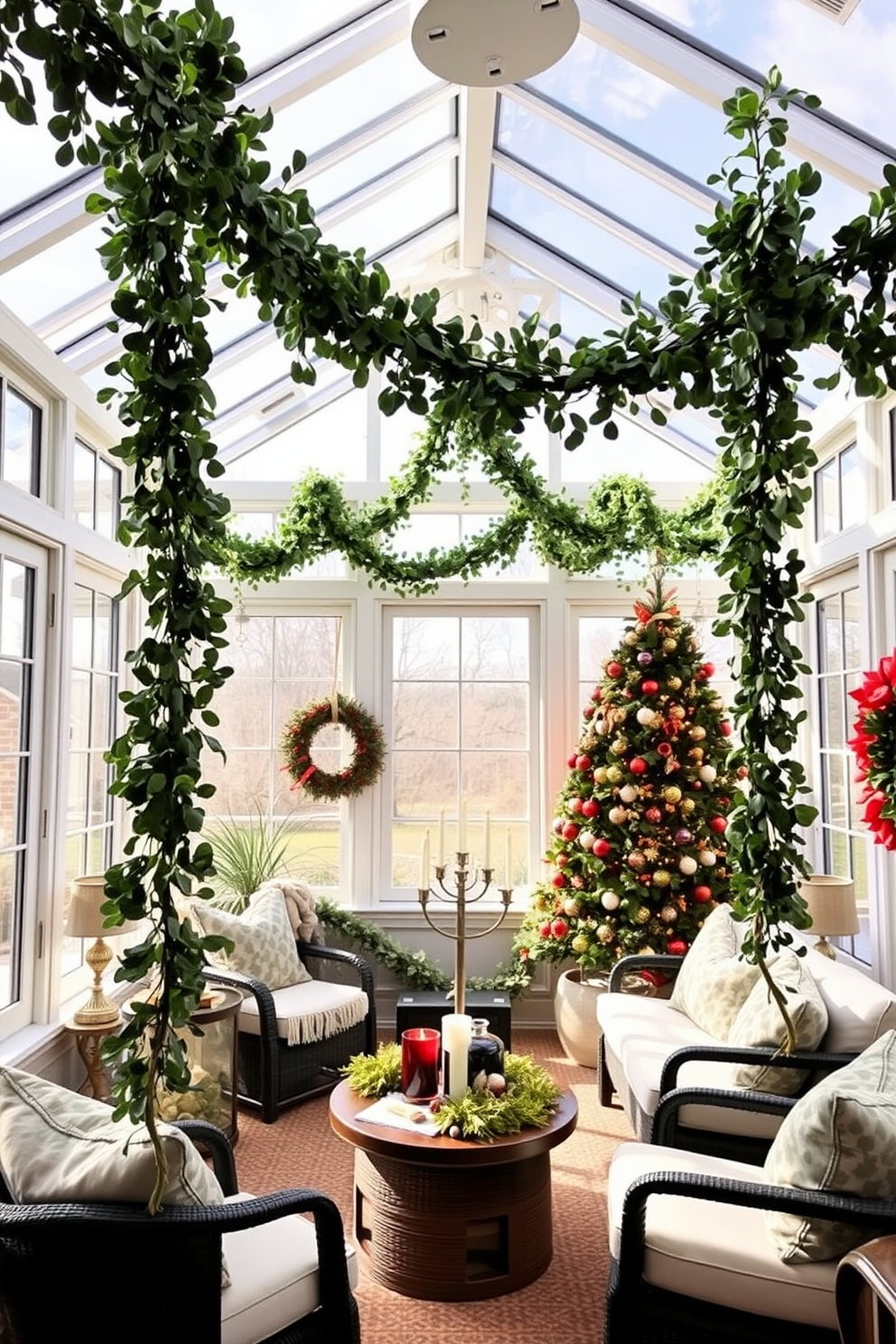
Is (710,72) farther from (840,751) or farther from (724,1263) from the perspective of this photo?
(724,1263)

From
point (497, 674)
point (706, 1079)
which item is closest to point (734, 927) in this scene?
point (706, 1079)

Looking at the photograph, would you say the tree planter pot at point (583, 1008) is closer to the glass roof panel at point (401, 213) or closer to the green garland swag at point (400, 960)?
the green garland swag at point (400, 960)

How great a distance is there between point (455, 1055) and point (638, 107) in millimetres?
3149

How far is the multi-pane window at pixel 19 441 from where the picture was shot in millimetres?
3379

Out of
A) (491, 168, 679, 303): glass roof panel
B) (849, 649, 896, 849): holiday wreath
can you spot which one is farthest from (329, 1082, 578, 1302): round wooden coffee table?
(491, 168, 679, 303): glass roof panel

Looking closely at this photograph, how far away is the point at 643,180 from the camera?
12.7 ft

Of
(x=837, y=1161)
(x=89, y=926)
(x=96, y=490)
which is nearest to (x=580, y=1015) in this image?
(x=89, y=926)

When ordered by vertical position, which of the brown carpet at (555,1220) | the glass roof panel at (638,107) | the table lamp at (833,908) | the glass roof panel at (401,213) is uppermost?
the glass roof panel at (401,213)

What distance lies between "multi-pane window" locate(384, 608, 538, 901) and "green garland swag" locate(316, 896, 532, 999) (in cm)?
39

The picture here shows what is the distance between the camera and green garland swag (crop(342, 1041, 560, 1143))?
9.39ft

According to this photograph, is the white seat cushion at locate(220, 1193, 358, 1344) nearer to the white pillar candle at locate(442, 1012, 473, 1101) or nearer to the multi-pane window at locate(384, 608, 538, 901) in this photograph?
the white pillar candle at locate(442, 1012, 473, 1101)

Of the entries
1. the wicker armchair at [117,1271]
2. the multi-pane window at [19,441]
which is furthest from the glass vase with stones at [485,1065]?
the multi-pane window at [19,441]

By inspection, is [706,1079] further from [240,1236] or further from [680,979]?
[240,1236]

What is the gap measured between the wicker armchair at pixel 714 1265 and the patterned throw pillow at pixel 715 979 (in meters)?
1.18
